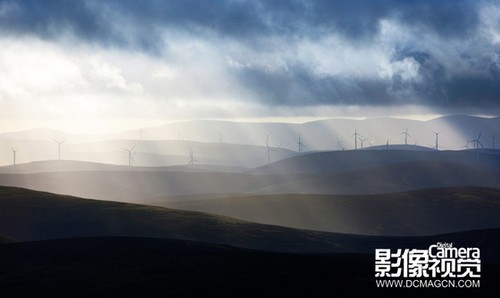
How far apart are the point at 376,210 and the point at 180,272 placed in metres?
89.5

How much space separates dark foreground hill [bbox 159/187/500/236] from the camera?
131 m

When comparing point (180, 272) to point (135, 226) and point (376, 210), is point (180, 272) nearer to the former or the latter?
point (135, 226)

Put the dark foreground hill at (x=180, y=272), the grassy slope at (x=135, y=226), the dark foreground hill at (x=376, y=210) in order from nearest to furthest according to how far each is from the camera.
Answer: the dark foreground hill at (x=180, y=272), the grassy slope at (x=135, y=226), the dark foreground hill at (x=376, y=210)

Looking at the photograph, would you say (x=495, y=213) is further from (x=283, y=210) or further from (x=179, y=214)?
(x=179, y=214)

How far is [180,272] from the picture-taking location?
59.0 meters

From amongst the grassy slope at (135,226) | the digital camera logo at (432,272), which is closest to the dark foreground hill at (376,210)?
the grassy slope at (135,226)

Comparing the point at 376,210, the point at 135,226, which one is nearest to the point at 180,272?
the point at 135,226

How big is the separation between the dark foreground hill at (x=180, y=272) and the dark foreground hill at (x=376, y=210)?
57.5 meters

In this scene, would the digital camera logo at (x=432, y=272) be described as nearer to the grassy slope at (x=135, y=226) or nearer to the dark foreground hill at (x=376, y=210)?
the grassy slope at (x=135, y=226)

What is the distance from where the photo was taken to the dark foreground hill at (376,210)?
131 m

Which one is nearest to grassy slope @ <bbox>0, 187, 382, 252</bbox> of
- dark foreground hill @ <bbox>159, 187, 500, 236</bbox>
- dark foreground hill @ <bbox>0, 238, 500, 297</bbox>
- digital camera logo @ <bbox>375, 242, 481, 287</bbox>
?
dark foreground hill @ <bbox>0, 238, 500, 297</bbox>

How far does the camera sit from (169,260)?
65.7 m

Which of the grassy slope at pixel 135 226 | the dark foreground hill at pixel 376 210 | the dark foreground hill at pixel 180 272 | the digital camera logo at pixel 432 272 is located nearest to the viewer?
the dark foreground hill at pixel 180 272

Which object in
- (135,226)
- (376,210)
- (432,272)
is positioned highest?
(376,210)
